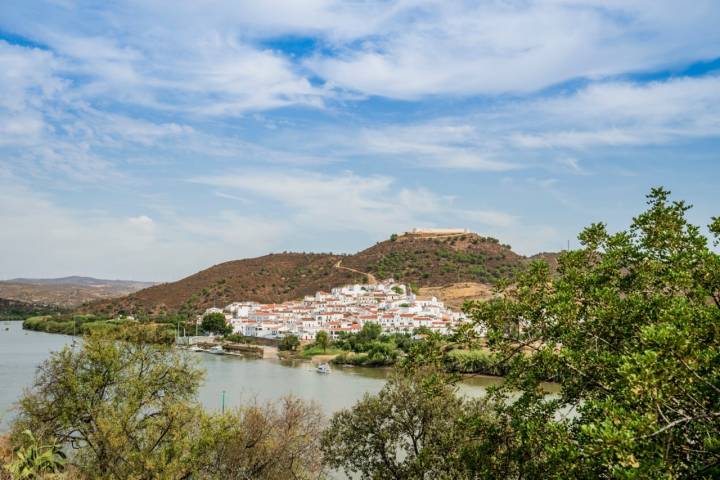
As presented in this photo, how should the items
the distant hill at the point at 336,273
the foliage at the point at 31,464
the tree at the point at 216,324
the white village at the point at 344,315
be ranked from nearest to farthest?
the foliage at the point at 31,464 < the white village at the point at 344,315 < the tree at the point at 216,324 < the distant hill at the point at 336,273

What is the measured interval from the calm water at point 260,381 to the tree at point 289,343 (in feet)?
20.0

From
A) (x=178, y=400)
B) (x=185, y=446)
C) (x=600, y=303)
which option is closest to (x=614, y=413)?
(x=600, y=303)

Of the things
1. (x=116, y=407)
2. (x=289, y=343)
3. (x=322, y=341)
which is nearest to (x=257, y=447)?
(x=116, y=407)

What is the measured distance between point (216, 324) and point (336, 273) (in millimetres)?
33678

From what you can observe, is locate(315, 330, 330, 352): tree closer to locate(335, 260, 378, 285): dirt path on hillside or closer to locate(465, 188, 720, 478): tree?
locate(335, 260, 378, 285): dirt path on hillside

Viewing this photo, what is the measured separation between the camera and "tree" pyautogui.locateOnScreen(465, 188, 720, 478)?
4.85 meters

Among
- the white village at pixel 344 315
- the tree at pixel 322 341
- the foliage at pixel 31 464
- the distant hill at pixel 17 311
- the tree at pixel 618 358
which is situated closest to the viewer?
the tree at pixel 618 358

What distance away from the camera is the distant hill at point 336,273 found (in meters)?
86.6

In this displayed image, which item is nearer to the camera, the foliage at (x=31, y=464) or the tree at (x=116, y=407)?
the foliage at (x=31, y=464)

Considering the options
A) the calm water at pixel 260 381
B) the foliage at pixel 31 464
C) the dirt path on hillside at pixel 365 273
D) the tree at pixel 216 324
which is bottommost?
the calm water at pixel 260 381

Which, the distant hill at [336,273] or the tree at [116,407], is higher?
the distant hill at [336,273]

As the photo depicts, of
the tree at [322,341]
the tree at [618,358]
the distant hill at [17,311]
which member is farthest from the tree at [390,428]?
the distant hill at [17,311]

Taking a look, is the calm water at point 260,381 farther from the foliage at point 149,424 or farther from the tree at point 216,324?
the tree at point 216,324

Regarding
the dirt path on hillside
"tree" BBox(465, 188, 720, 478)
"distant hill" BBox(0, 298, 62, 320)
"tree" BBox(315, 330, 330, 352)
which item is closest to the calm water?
"tree" BBox(315, 330, 330, 352)
